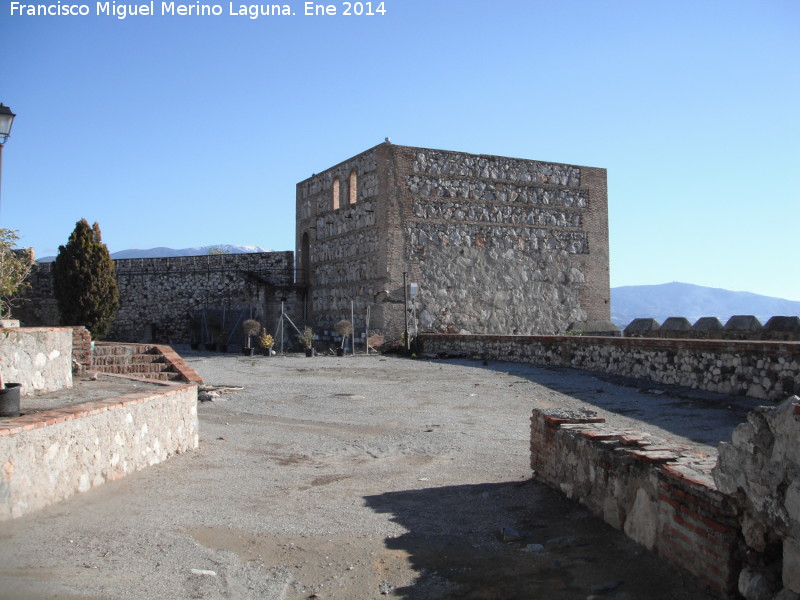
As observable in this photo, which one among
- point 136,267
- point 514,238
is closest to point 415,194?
point 514,238

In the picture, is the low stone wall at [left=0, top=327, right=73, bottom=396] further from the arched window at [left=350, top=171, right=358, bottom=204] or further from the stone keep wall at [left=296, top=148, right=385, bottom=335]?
the arched window at [left=350, top=171, right=358, bottom=204]

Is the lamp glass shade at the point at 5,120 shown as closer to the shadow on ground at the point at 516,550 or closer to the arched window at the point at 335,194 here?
the shadow on ground at the point at 516,550

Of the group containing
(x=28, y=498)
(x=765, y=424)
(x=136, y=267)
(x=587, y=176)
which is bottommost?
(x=28, y=498)

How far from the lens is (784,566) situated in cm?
327

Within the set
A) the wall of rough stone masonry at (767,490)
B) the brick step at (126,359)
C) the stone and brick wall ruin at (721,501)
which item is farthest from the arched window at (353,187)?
the wall of rough stone masonry at (767,490)

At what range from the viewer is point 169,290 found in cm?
3142

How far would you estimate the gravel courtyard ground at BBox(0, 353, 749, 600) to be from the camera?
13.6ft

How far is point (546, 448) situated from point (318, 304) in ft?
71.7

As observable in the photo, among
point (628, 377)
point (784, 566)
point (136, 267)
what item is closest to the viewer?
point (784, 566)

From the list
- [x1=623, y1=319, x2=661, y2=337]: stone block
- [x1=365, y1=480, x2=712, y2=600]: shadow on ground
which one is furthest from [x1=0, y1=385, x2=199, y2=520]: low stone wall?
[x1=623, y1=319, x2=661, y2=337]: stone block

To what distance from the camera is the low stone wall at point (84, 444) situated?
496 centimetres

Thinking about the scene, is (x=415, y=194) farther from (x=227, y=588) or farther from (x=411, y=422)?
(x=227, y=588)

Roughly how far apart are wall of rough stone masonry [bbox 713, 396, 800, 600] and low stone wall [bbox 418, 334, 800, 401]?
677cm

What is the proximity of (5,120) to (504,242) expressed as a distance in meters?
18.5
